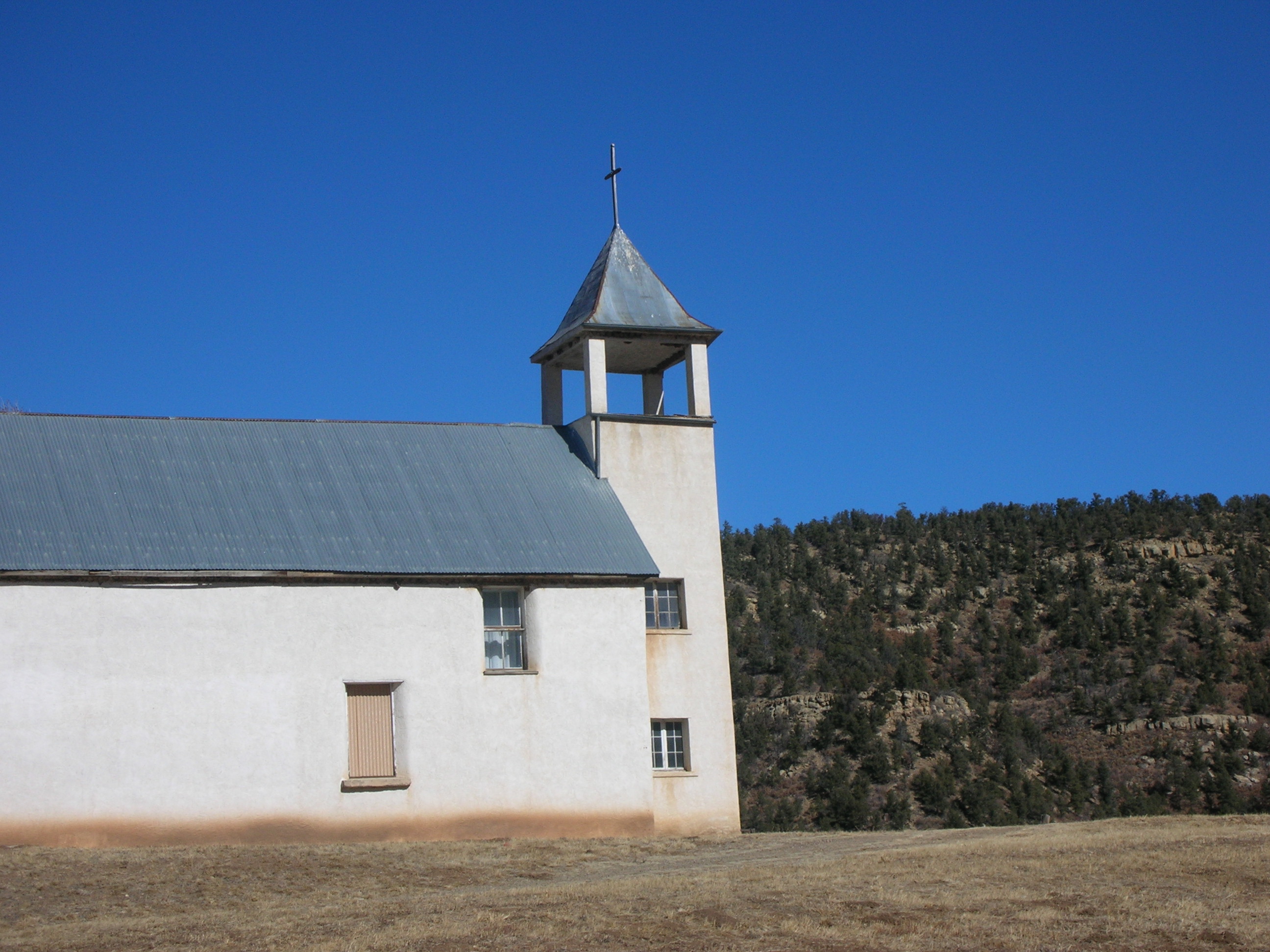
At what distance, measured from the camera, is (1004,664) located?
50.4 meters

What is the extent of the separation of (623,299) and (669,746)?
783 centimetres

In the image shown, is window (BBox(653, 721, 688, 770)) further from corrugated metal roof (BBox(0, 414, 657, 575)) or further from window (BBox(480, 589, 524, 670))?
window (BBox(480, 589, 524, 670))

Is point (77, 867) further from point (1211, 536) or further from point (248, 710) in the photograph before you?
point (1211, 536)

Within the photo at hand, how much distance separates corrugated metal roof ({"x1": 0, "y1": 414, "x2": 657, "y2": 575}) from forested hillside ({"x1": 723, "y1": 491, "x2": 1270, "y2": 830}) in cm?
1738

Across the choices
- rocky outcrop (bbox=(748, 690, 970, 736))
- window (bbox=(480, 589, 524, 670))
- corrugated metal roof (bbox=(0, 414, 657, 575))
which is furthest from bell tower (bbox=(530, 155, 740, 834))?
rocky outcrop (bbox=(748, 690, 970, 736))

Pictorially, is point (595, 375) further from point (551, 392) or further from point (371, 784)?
point (371, 784)

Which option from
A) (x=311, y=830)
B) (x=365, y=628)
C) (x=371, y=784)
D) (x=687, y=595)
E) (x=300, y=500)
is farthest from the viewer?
(x=687, y=595)

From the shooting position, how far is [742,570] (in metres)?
59.0

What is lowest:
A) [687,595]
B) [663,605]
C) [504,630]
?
[504,630]

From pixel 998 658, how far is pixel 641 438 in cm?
2898

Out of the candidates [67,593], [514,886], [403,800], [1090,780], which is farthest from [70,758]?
[1090,780]

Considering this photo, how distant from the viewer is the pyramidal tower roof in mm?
26172

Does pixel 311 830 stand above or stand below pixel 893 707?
below

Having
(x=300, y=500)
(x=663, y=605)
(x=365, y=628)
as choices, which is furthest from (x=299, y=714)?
(x=663, y=605)
